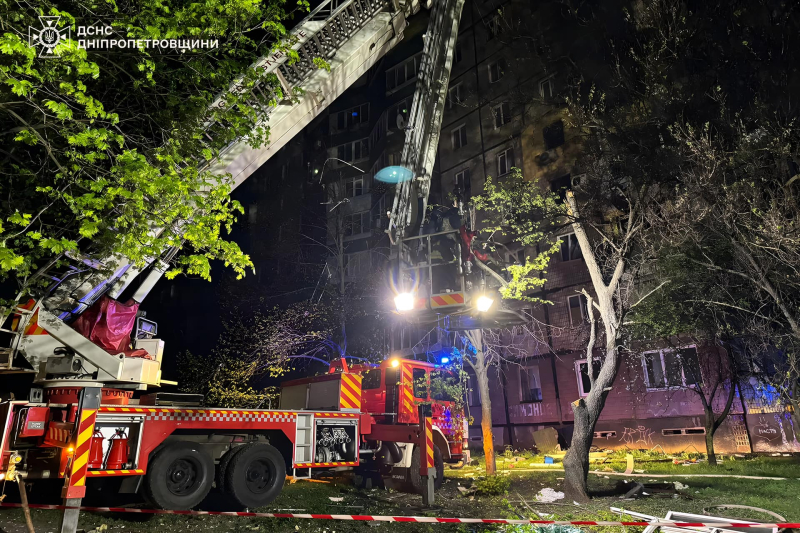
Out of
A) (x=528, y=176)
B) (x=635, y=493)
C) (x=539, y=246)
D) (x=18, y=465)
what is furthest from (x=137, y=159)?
(x=528, y=176)

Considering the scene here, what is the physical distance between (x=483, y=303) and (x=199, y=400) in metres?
5.34

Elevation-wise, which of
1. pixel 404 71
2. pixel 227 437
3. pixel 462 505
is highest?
pixel 404 71

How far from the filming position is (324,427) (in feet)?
30.5

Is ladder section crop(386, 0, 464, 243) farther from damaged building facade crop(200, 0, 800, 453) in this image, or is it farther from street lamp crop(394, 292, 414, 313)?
street lamp crop(394, 292, 414, 313)

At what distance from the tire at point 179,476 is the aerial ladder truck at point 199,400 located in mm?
19

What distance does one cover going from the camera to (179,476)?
7.46 meters

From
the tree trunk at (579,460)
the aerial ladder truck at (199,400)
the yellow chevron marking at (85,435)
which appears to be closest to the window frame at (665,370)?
the tree trunk at (579,460)

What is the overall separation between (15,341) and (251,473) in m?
4.12

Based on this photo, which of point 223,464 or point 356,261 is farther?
point 356,261

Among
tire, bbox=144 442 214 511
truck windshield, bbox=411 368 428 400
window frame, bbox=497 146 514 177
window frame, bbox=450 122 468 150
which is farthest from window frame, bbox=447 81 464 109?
tire, bbox=144 442 214 511

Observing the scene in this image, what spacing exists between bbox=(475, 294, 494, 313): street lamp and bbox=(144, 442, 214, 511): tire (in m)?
Answer: 5.28

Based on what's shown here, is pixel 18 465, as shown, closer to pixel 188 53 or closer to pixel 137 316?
pixel 137 316

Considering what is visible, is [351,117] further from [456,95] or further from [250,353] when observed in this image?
[250,353]

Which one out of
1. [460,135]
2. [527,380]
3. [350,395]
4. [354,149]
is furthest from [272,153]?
[354,149]
